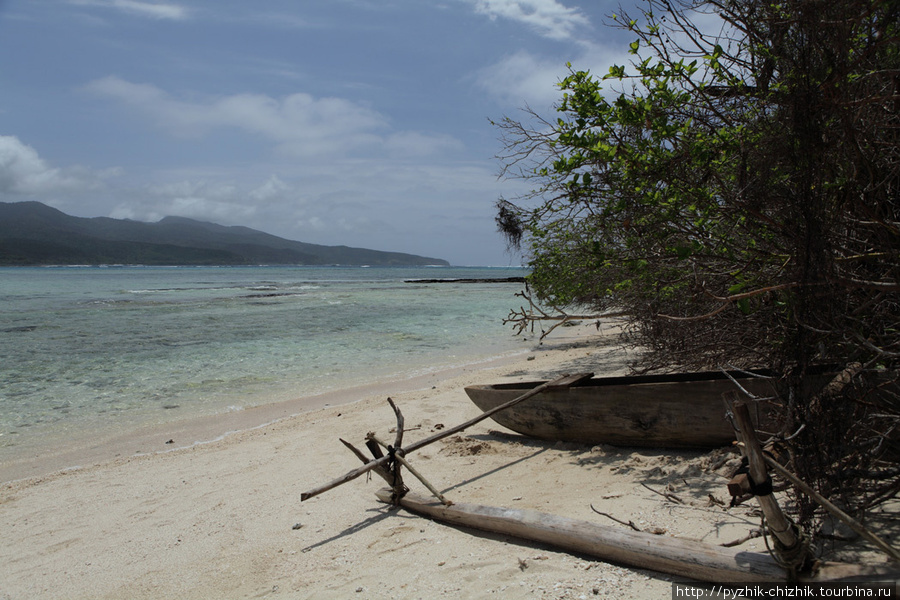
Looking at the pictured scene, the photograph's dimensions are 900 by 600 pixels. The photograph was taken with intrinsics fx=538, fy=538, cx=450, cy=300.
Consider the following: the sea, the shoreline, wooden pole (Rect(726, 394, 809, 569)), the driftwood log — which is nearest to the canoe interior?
the driftwood log

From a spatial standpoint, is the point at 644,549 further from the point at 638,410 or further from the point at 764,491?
the point at 638,410

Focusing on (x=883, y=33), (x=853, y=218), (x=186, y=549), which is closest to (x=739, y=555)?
(x=853, y=218)

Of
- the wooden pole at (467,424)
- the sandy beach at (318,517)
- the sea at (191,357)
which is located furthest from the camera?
the sea at (191,357)

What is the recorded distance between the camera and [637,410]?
4664 mm

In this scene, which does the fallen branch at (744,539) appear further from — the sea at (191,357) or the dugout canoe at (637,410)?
the sea at (191,357)

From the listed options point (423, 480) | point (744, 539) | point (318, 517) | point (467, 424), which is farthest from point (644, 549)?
point (318, 517)

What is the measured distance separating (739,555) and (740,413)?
905mm

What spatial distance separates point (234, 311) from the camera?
23.7 m

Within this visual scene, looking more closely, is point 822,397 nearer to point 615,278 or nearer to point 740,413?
point 740,413

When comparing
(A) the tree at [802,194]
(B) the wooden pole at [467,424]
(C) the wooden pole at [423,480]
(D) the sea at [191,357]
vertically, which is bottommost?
(D) the sea at [191,357]

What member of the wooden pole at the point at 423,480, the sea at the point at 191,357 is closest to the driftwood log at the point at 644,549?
the wooden pole at the point at 423,480

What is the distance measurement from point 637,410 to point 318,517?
9.14 feet

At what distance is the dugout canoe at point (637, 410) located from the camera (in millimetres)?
4301

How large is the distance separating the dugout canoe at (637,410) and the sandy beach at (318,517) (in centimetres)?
15
